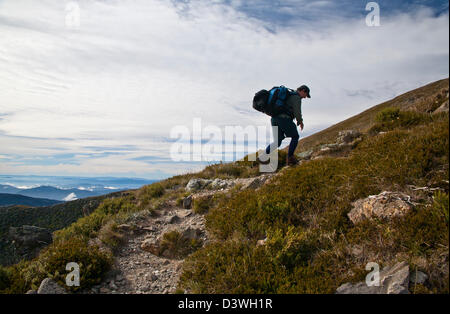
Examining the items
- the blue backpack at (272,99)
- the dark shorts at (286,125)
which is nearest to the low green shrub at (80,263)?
the blue backpack at (272,99)

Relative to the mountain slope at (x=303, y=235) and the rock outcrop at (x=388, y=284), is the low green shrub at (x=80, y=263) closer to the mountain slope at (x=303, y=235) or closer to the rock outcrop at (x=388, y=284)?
the mountain slope at (x=303, y=235)

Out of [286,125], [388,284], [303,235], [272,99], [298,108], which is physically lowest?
[388,284]

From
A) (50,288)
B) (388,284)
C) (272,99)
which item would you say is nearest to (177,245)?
(50,288)

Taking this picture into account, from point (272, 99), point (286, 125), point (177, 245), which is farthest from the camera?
point (286, 125)

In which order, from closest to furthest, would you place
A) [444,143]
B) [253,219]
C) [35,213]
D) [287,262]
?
[287,262], [444,143], [253,219], [35,213]

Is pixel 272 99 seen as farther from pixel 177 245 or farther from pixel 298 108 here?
pixel 177 245

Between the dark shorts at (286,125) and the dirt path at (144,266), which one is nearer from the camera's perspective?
the dirt path at (144,266)

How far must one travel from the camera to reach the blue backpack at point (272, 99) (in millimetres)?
7918

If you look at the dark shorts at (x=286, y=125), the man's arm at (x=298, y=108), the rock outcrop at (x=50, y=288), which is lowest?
the rock outcrop at (x=50, y=288)

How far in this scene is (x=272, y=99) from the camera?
26.1 feet

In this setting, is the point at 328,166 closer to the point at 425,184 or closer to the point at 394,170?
the point at 394,170
